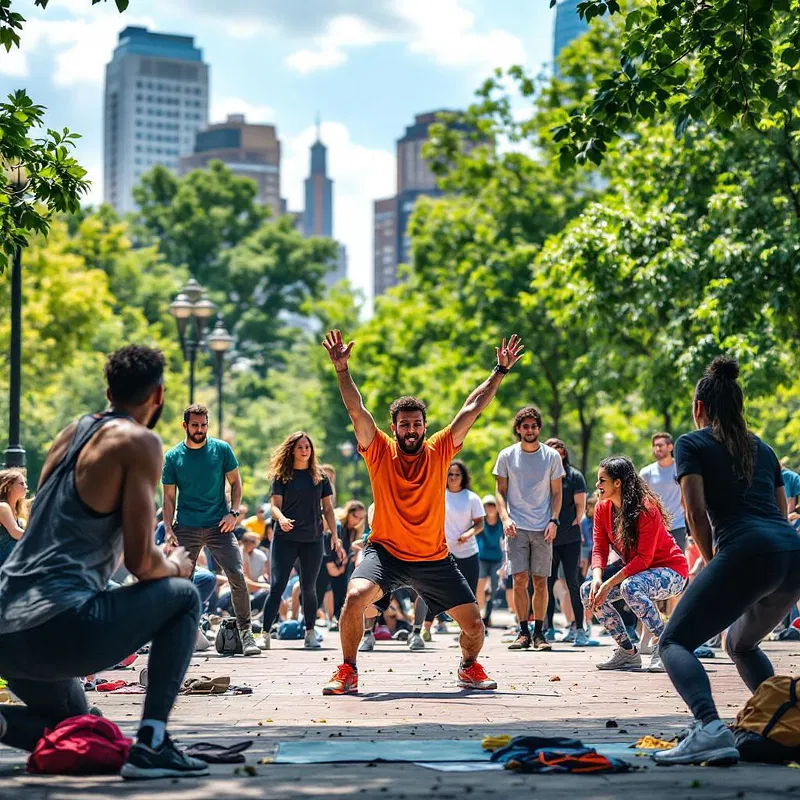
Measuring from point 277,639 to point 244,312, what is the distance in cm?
6422

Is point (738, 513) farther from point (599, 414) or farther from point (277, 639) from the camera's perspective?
point (599, 414)

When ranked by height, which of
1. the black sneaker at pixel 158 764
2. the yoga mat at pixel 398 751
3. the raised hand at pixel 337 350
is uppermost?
the raised hand at pixel 337 350

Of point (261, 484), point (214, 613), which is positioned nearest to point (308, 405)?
point (261, 484)

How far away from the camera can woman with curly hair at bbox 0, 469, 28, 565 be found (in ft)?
37.7

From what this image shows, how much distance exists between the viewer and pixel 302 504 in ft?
49.0

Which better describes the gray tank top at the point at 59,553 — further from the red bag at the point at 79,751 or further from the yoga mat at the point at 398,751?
the yoga mat at the point at 398,751

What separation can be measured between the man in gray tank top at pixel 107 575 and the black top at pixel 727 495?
2416 mm

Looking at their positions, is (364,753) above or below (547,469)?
below

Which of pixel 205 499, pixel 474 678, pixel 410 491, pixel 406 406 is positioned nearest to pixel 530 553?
pixel 205 499

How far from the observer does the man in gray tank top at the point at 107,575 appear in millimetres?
5984

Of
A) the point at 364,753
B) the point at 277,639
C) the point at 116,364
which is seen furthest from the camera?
the point at 277,639

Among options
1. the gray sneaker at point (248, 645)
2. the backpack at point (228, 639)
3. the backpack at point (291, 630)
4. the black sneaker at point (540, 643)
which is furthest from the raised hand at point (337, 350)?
the backpack at point (291, 630)

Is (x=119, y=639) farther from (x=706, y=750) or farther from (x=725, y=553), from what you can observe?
(x=725, y=553)

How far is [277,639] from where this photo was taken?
16.4 m
